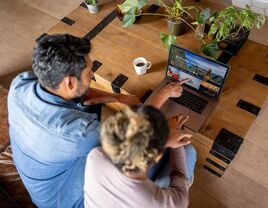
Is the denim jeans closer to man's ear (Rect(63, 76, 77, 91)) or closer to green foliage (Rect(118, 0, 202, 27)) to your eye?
man's ear (Rect(63, 76, 77, 91))

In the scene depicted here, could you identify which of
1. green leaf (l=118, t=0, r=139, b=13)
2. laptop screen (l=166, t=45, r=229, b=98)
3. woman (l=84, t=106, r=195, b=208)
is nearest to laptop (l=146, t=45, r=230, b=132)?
laptop screen (l=166, t=45, r=229, b=98)

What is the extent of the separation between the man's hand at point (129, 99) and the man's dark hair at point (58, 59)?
39 cm

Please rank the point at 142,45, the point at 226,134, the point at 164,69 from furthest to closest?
the point at 142,45 < the point at 164,69 < the point at 226,134

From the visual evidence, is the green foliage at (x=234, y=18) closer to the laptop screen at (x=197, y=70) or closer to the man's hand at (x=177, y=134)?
the laptop screen at (x=197, y=70)

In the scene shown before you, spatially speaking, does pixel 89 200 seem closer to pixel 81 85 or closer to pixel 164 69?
pixel 81 85

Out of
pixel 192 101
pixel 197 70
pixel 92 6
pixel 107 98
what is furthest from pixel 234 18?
pixel 92 6

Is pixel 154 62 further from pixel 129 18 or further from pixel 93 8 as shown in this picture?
pixel 93 8

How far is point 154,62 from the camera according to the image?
5.04 ft

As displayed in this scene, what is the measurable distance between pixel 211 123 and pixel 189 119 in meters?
0.11

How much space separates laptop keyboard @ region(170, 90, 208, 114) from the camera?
52.7 inches

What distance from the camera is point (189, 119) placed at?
131 centimetres

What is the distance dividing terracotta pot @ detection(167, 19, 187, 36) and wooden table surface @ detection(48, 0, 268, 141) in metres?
0.04

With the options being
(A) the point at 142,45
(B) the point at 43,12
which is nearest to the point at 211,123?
(A) the point at 142,45

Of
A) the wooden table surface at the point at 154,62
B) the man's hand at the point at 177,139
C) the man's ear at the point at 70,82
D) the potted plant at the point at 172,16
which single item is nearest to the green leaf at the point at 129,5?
the potted plant at the point at 172,16
